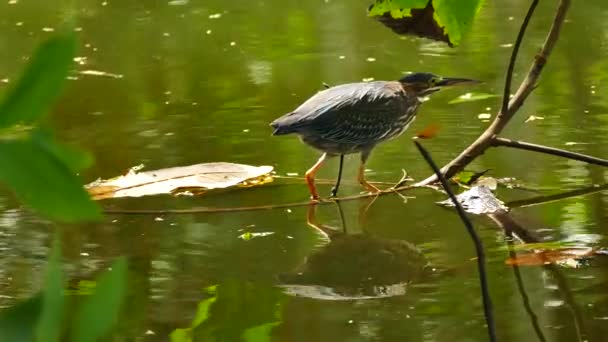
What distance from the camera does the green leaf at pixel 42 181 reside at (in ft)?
1.26

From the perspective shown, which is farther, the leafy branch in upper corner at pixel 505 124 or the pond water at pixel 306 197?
the leafy branch in upper corner at pixel 505 124

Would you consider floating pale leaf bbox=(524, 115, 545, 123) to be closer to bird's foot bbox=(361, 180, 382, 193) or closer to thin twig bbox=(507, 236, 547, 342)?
bird's foot bbox=(361, 180, 382, 193)

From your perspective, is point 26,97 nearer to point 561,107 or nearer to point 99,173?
point 99,173

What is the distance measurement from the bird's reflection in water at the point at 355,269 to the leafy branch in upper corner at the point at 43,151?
1955mm

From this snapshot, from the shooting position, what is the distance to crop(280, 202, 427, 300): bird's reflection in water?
7.80 feet

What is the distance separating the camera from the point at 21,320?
417 mm

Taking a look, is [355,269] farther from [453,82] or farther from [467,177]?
[453,82]

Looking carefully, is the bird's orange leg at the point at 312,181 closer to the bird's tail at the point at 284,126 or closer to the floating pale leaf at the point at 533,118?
the bird's tail at the point at 284,126

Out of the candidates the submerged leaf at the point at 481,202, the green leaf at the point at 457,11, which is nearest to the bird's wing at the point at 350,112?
the submerged leaf at the point at 481,202

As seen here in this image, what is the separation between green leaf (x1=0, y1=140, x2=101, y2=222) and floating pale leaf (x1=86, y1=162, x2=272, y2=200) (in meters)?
2.69

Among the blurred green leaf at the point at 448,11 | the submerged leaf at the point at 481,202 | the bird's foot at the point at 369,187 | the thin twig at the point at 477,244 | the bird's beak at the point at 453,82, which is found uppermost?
the blurred green leaf at the point at 448,11

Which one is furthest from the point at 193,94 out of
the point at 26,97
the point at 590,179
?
the point at 26,97

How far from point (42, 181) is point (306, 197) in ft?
9.00

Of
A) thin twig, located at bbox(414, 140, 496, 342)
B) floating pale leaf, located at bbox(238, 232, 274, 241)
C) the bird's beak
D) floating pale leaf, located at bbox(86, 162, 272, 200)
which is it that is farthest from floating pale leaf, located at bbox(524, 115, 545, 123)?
thin twig, located at bbox(414, 140, 496, 342)
